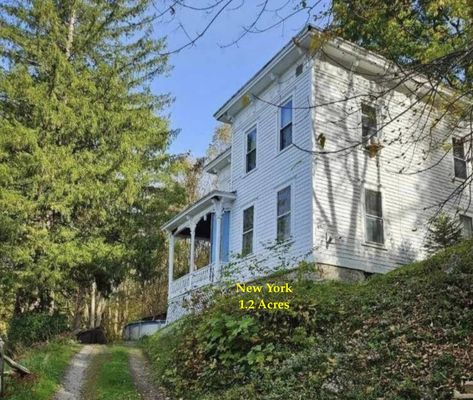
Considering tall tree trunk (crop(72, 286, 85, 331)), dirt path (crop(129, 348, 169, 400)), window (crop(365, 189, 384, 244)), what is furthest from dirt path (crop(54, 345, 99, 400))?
window (crop(365, 189, 384, 244))

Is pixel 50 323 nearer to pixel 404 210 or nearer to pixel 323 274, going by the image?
pixel 323 274

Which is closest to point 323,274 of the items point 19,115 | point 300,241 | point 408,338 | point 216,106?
point 300,241

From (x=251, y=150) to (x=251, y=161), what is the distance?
0.35 m

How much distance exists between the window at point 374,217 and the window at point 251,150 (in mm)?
3693

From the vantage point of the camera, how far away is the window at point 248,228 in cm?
1490

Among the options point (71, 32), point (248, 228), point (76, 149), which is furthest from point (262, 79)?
point (71, 32)

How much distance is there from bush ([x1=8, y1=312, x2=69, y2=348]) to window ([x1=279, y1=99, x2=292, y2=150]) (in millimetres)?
9800

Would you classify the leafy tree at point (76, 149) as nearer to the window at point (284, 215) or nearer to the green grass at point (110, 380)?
the green grass at point (110, 380)

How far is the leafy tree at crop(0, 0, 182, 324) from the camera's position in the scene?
17.2 m

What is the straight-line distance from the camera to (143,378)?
9.86 metres

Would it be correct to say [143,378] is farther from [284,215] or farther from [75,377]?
[284,215]

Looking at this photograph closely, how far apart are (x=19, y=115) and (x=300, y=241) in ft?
40.1

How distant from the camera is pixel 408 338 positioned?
6527 millimetres

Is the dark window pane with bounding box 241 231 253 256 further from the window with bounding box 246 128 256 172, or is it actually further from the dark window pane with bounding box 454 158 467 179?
the dark window pane with bounding box 454 158 467 179
